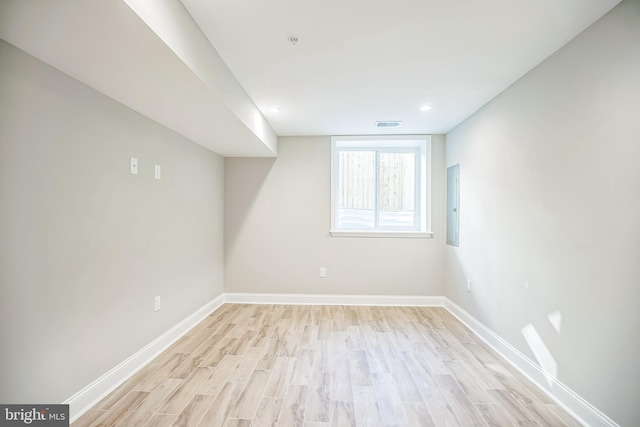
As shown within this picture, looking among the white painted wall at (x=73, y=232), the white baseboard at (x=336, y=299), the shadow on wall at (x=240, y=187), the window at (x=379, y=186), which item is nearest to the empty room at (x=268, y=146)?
the white painted wall at (x=73, y=232)

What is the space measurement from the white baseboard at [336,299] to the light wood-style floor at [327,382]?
766 millimetres

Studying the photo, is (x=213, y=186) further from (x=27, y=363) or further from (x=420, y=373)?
(x=420, y=373)

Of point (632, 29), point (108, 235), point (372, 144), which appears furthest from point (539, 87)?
point (108, 235)

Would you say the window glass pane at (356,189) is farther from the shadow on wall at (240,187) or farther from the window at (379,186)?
the shadow on wall at (240,187)

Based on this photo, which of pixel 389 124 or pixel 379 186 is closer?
pixel 389 124

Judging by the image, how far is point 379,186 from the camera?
427cm

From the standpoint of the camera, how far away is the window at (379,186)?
4.24 metres

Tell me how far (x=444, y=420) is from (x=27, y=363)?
2296 millimetres

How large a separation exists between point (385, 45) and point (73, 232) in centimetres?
226

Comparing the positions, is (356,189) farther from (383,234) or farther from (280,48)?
(280,48)

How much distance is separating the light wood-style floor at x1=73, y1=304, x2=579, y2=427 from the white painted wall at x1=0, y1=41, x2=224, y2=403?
414 millimetres

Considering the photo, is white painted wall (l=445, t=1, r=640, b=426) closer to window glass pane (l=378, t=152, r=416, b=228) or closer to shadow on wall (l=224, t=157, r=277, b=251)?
window glass pane (l=378, t=152, r=416, b=228)

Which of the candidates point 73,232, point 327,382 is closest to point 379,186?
point 327,382

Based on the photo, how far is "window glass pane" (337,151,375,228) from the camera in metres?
4.27
